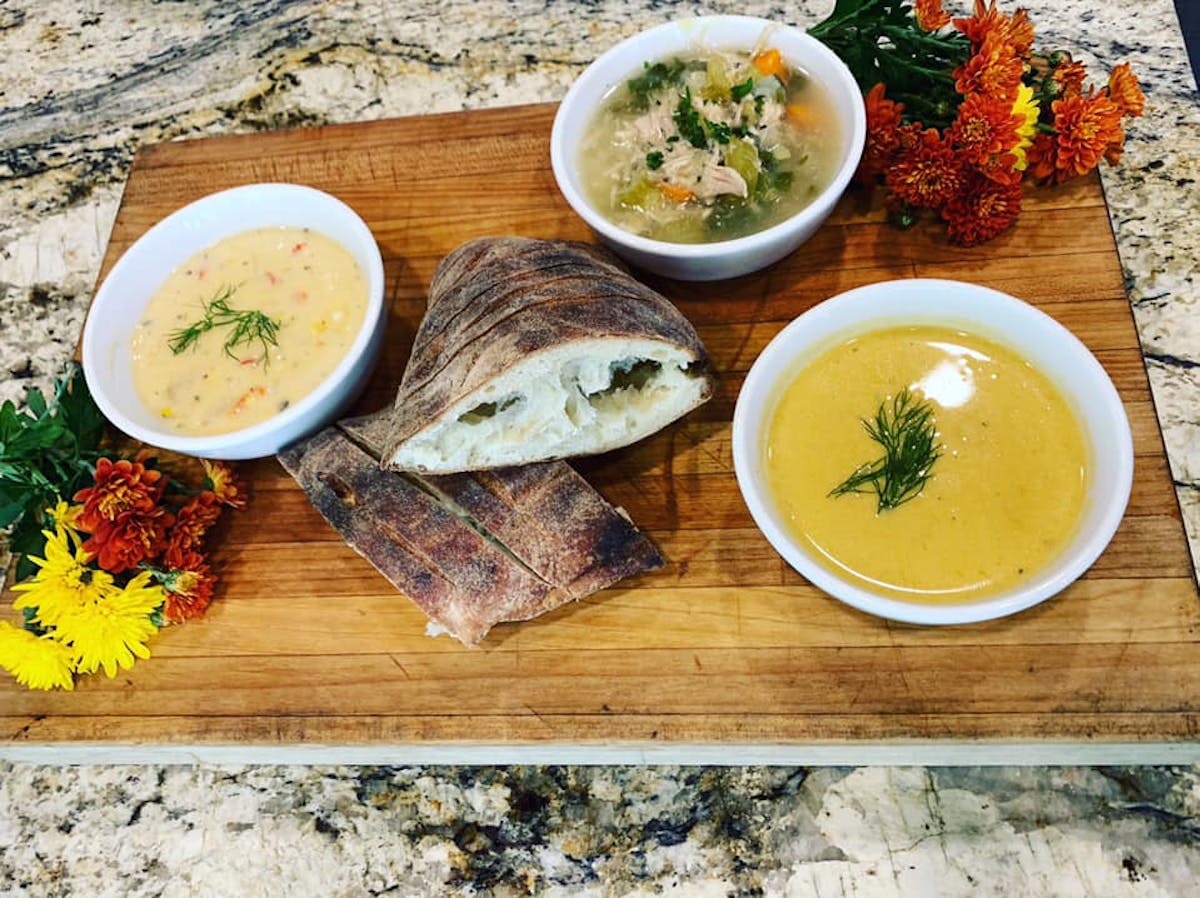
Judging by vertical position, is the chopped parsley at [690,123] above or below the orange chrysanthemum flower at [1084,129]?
above

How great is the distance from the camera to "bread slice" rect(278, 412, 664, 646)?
2199 millimetres

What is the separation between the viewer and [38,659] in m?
2.37

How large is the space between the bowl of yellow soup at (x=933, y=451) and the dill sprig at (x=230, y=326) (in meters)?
1.26

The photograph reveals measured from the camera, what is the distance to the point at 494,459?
2.28 meters

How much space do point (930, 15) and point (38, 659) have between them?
2738 millimetres

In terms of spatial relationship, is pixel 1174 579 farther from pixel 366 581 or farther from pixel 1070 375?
pixel 366 581

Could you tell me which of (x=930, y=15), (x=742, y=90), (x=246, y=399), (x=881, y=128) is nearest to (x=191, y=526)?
(x=246, y=399)

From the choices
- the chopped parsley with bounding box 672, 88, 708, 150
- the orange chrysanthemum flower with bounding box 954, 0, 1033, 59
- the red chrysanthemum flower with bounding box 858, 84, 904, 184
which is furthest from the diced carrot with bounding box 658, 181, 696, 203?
the orange chrysanthemum flower with bounding box 954, 0, 1033, 59

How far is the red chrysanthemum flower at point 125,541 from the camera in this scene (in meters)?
2.35

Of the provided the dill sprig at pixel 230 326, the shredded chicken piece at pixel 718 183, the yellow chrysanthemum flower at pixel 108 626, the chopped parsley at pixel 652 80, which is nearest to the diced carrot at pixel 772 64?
the chopped parsley at pixel 652 80

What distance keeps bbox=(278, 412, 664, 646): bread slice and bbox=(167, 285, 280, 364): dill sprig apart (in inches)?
17.1

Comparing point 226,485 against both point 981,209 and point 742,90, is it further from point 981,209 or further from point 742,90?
point 981,209

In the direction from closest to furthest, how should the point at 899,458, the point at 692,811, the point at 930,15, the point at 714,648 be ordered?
the point at 899,458, the point at 714,648, the point at 692,811, the point at 930,15

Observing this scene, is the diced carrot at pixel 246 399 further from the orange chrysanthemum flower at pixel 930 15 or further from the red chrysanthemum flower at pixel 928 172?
the orange chrysanthemum flower at pixel 930 15
